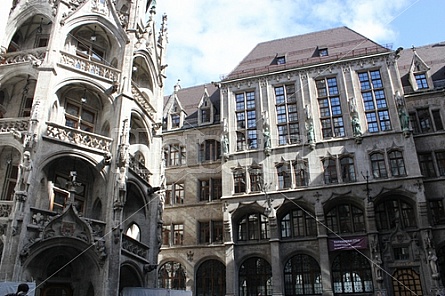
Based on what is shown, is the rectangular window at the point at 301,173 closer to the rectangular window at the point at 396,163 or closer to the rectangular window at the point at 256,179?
the rectangular window at the point at 256,179

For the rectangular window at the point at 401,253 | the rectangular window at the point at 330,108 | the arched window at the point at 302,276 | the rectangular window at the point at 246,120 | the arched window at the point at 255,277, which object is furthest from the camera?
the rectangular window at the point at 246,120

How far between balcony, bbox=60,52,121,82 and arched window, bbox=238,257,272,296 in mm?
16746

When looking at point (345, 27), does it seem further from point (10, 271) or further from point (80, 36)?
point (10, 271)

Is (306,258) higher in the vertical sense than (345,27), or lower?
lower

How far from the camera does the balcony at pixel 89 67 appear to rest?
19562 mm

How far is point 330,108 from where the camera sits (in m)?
31.7

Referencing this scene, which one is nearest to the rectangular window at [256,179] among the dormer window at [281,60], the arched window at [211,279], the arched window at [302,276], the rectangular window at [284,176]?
the rectangular window at [284,176]

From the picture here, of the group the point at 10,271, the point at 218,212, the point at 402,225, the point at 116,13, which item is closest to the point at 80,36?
the point at 116,13

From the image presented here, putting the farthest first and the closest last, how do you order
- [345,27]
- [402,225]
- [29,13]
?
[345,27]
[402,225]
[29,13]

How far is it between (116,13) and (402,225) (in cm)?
2250

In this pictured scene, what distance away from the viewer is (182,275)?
3106 cm

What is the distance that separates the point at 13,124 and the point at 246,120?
1927 cm

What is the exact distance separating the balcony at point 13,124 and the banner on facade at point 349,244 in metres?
20.3

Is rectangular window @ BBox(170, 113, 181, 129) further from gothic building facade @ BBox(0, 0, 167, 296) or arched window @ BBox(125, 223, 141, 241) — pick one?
arched window @ BBox(125, 223, 141, 241)
